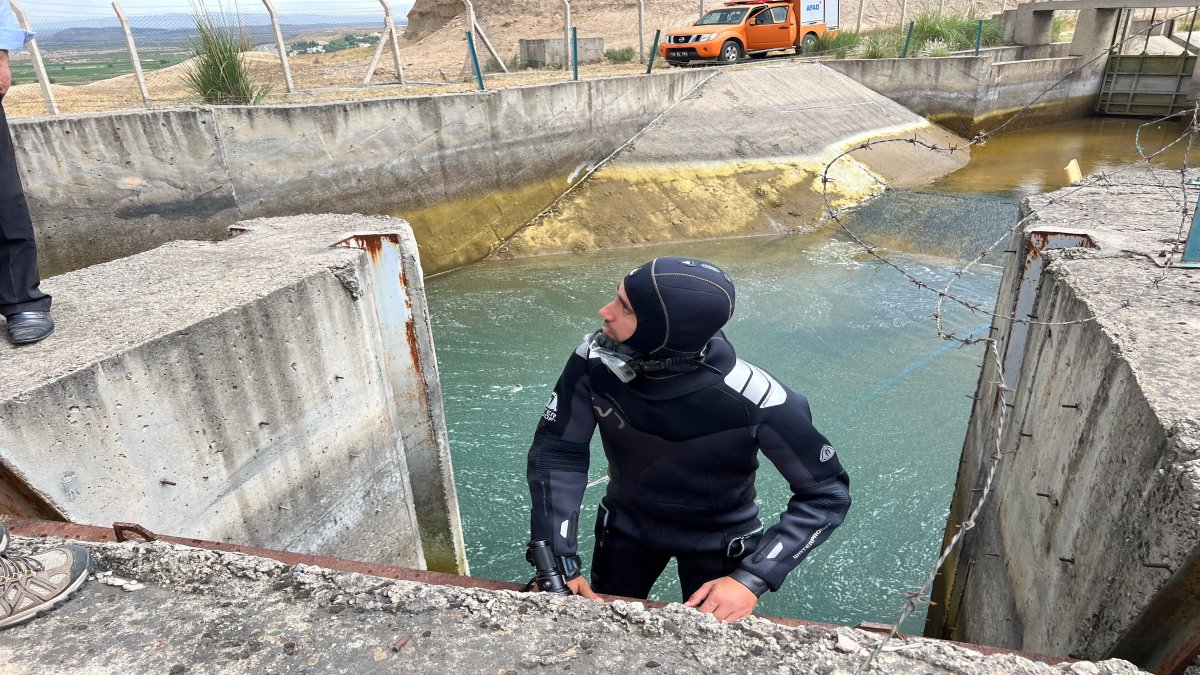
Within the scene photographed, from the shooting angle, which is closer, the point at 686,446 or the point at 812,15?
the point at 686,446

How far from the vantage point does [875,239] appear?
12180mm

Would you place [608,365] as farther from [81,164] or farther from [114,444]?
[81,164]

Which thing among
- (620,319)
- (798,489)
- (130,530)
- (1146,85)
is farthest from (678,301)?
(1146,85)

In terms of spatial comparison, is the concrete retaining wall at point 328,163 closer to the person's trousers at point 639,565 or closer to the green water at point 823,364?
the green water at point 823,364

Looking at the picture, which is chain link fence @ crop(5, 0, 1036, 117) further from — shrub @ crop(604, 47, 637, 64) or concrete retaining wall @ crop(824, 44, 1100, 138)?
concrete retaining wall @ crop(824, 44, 1100, 138)

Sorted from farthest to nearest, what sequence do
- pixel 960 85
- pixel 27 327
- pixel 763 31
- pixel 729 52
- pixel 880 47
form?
pixel 880 47 < pixel 960 85 < pixel 763 31 < pixel 729 52 < pixel 27 327

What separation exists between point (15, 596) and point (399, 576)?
947mm

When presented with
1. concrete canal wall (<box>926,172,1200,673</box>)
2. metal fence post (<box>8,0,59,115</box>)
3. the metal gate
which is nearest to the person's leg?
concrete canal wall (<box>926,172,1200,673</box>)

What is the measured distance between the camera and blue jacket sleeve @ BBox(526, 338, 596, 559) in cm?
242

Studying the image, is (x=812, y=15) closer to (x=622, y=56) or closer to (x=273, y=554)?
(x=622, y=56)

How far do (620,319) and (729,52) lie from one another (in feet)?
58.0

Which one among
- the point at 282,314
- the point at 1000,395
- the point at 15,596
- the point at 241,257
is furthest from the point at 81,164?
the point at 1000,395

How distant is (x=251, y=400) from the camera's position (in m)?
3.24

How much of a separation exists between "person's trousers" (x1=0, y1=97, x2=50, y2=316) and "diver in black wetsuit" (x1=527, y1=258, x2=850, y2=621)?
220 centimetres
